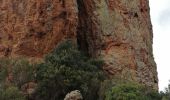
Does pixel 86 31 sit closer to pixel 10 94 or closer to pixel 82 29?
Answer: pixel 82 29

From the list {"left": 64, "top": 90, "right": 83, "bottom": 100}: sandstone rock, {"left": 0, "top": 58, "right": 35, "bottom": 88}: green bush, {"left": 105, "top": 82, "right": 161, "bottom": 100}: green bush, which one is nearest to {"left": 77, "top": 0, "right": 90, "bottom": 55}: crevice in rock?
{"left": 0, "top": 58, "right": 35, "bottom": 88}: green bush

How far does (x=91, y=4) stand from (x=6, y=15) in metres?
6.60

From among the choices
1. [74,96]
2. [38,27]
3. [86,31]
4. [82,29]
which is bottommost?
[74,96]

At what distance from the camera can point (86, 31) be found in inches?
1845

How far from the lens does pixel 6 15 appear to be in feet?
150

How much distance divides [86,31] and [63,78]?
8059 mm

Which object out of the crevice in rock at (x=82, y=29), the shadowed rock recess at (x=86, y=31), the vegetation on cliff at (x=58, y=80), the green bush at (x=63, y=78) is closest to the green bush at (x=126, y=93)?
the vegetation on cliff at (x=58, y=80)

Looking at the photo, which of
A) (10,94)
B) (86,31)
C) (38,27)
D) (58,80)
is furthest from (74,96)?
(86,31)

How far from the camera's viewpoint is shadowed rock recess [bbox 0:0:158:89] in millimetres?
44188

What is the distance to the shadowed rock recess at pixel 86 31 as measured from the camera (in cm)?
4419

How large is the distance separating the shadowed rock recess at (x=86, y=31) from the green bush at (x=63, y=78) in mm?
3151

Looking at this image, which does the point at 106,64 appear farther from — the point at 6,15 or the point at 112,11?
the point at 6,15

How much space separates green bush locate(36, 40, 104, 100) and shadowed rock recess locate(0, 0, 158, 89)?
3.15 m

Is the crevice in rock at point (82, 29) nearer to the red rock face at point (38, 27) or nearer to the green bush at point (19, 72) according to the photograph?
the red rock face at point (38, 27)
